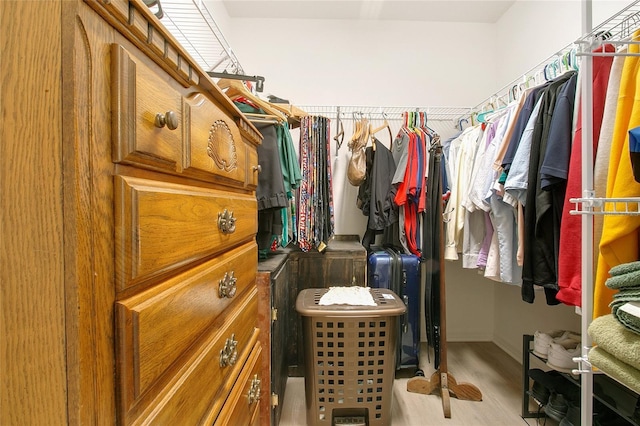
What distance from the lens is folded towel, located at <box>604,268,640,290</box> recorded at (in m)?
0.64

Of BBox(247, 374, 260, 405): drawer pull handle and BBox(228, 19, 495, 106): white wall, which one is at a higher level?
BBox(228, 19, 495, 106): white wall

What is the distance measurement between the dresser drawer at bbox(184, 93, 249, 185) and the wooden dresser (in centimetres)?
2

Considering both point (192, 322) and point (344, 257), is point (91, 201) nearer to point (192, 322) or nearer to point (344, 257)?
point (192, 322)

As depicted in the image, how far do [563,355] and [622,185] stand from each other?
3.00 ft

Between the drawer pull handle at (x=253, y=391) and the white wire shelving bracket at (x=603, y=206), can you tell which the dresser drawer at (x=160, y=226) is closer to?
the drawer pull handle at (x=253, y=391)

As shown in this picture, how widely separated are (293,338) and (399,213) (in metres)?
1.05

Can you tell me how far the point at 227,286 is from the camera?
607mm

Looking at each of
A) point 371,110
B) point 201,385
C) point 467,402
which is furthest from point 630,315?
point 371,110

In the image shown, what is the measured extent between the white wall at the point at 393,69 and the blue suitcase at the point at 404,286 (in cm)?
52

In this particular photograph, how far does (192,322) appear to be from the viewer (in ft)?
1.49

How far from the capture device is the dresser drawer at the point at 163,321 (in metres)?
0.31

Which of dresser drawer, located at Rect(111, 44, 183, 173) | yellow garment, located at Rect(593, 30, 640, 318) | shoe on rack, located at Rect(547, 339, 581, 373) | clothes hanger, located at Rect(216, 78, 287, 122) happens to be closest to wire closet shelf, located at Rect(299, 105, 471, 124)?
clothes hanger, located at Rect(216, 78, 287, 122)

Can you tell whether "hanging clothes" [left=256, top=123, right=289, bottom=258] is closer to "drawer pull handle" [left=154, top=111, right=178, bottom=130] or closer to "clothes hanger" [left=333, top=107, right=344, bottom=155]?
"drawer pull handle" [left=154, top=111, right=178, bottom=130]

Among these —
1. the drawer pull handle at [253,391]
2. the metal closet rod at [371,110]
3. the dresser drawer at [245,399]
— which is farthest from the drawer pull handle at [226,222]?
the metal closet rod at [371,110]
